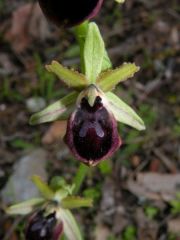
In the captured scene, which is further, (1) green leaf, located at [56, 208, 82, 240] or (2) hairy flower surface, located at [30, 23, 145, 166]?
(1) green leaf, located at [56, 208, 82, 240]

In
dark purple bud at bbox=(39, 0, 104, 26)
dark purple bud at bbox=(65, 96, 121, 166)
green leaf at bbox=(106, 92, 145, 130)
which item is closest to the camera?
dark purple bud at bbox=(39, 0, 104, 26)

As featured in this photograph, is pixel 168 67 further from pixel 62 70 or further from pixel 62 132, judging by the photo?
pixel 62 70

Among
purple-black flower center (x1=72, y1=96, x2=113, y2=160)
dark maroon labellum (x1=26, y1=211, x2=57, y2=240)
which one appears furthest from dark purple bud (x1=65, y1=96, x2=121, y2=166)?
dark maroon labellum (x1=26, y1=211, x2=57, y2=240)

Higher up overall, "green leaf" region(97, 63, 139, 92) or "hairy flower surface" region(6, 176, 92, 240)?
"green leaf" region(97, 63, 139, 92)

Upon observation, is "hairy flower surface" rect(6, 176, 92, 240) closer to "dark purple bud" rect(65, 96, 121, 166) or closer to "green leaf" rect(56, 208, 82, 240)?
"green leaf" rect(56, 208, 82, 240)

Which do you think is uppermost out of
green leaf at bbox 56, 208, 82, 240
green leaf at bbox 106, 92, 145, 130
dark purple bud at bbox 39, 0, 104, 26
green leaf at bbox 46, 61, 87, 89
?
dark purple bud at bbox 39, 0, 104, 26

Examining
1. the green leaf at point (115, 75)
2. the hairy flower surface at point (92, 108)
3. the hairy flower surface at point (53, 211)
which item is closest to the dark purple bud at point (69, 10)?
the hairy flower surface at point (92, 108)

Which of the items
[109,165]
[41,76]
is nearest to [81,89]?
[109,165]
